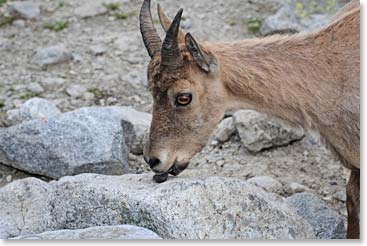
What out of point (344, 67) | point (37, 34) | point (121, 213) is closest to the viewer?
point (121, 213)

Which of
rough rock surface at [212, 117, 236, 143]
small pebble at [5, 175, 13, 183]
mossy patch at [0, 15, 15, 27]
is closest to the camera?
small pebble at [5, 175, 13, 183]

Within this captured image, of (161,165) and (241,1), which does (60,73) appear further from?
(161,165)

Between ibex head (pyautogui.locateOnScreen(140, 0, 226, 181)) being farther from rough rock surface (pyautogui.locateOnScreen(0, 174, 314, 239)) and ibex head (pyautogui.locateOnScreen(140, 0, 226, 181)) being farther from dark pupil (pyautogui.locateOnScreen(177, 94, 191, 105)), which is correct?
rough rock surface (pyautogui.locateOnScreen(0, 174, 314, 239))

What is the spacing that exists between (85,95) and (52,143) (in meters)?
2.28

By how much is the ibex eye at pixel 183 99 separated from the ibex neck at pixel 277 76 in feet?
1.33

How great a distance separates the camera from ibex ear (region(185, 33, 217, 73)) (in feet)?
25.4

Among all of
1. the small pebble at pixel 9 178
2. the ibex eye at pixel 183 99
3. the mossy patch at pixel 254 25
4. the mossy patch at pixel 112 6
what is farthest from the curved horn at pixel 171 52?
the mossy patch at pixel 112 6

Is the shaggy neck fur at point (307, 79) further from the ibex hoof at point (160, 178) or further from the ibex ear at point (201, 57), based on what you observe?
the ibex hoof at point (160, 178)

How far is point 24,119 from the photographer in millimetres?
11141

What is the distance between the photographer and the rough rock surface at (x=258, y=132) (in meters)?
10.4

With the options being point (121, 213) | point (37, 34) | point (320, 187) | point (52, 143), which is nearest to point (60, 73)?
point (37, 34)

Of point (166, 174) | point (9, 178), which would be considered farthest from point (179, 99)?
point (9, 178)

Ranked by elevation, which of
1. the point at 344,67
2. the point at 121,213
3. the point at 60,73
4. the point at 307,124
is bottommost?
the point at 60,73

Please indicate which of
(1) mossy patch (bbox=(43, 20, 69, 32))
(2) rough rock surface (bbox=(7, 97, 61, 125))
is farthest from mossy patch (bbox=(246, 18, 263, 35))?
(2) rough rock surface (bbox=(7, 97, 61, 125))
